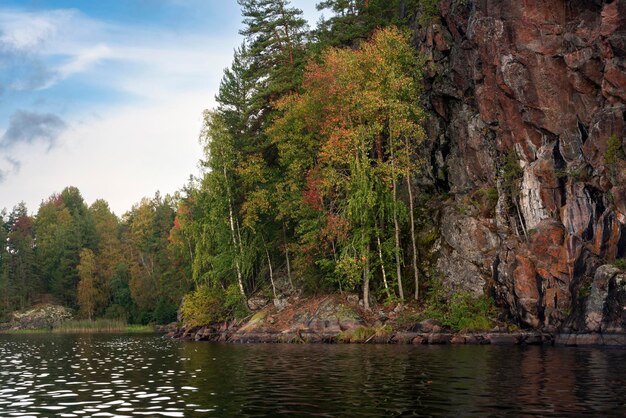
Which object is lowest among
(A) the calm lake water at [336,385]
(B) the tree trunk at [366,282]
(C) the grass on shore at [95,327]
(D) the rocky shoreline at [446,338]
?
(C) the grass on shore at [95,327]

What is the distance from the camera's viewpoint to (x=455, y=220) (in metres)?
47.6

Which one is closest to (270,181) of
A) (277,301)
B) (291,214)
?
(291,214)

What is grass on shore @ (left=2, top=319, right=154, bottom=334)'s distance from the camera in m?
96.9

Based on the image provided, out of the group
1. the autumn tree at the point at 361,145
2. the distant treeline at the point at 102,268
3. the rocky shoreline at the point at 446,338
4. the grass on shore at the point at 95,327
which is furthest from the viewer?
the distant treeline at the point at 102,268

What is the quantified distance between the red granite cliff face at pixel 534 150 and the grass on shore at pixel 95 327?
205 feet

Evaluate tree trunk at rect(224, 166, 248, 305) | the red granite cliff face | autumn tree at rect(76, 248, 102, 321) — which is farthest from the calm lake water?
autumn tree at rect(76, 248, 102, 321)

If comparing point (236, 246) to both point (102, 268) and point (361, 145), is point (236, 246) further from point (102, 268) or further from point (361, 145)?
point (102, 268)

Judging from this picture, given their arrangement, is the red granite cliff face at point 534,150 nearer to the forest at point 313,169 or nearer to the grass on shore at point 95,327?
the forest at point 313,169

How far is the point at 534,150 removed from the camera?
44469 millimetres

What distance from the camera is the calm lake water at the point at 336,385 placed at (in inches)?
647

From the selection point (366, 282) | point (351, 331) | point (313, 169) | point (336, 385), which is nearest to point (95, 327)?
point (313, 169)

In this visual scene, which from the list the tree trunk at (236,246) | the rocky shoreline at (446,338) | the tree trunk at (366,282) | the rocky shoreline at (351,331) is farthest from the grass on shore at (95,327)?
the tree trunk at (366,282)

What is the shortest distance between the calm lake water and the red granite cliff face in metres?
6.54

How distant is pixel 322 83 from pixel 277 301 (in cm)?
1988
